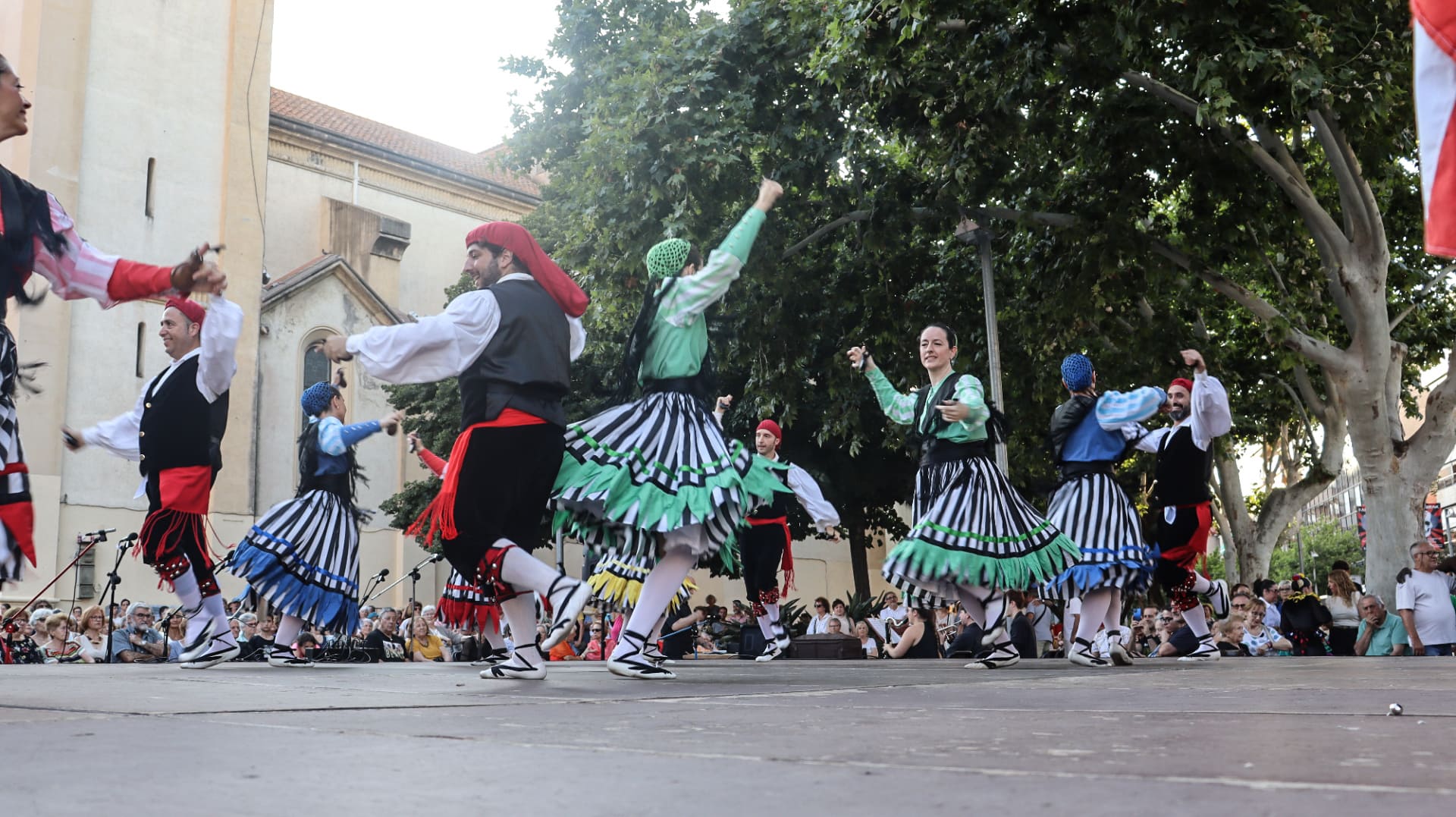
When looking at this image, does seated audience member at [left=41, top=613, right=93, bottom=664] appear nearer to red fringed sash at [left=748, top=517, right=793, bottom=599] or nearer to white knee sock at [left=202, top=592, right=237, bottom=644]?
white knee sock at [left=202, top=592, right=237, bottom=644]

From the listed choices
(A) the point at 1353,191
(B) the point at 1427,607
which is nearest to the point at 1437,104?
(B) the point at 1427,607

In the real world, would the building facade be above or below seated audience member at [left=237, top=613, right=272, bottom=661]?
above

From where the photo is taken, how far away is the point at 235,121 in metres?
30.5

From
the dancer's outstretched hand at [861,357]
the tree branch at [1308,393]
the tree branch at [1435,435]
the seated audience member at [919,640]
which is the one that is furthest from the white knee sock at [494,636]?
the tree branch at [1308,393]

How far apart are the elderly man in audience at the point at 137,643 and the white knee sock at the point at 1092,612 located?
36.4 feet

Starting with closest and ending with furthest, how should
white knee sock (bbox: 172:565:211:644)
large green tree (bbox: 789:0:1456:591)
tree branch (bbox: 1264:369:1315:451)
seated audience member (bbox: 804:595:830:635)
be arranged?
white knee sock (bbox: 172:565:211:644) < large green tree (bbox: 789:0:1456:591) < seated audience member (bbox: 804:595:830:635) < tree branch (bbox: 1264:369:1315:451)

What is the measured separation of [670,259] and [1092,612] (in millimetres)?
3966

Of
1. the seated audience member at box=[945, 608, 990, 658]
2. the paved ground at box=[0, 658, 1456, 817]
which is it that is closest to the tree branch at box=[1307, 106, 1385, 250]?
the seated audience member at box=[945, 608, 990, 658]

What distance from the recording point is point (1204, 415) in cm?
886

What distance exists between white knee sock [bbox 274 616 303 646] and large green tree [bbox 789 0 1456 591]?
808cm

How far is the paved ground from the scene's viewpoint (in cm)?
176

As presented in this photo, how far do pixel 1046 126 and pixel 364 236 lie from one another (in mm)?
27477

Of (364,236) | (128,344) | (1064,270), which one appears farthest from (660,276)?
(364,236)

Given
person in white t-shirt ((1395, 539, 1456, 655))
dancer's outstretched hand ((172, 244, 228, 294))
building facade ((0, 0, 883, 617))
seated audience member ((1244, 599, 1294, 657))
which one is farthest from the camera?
building facade ((0, 0, 883, 617))
